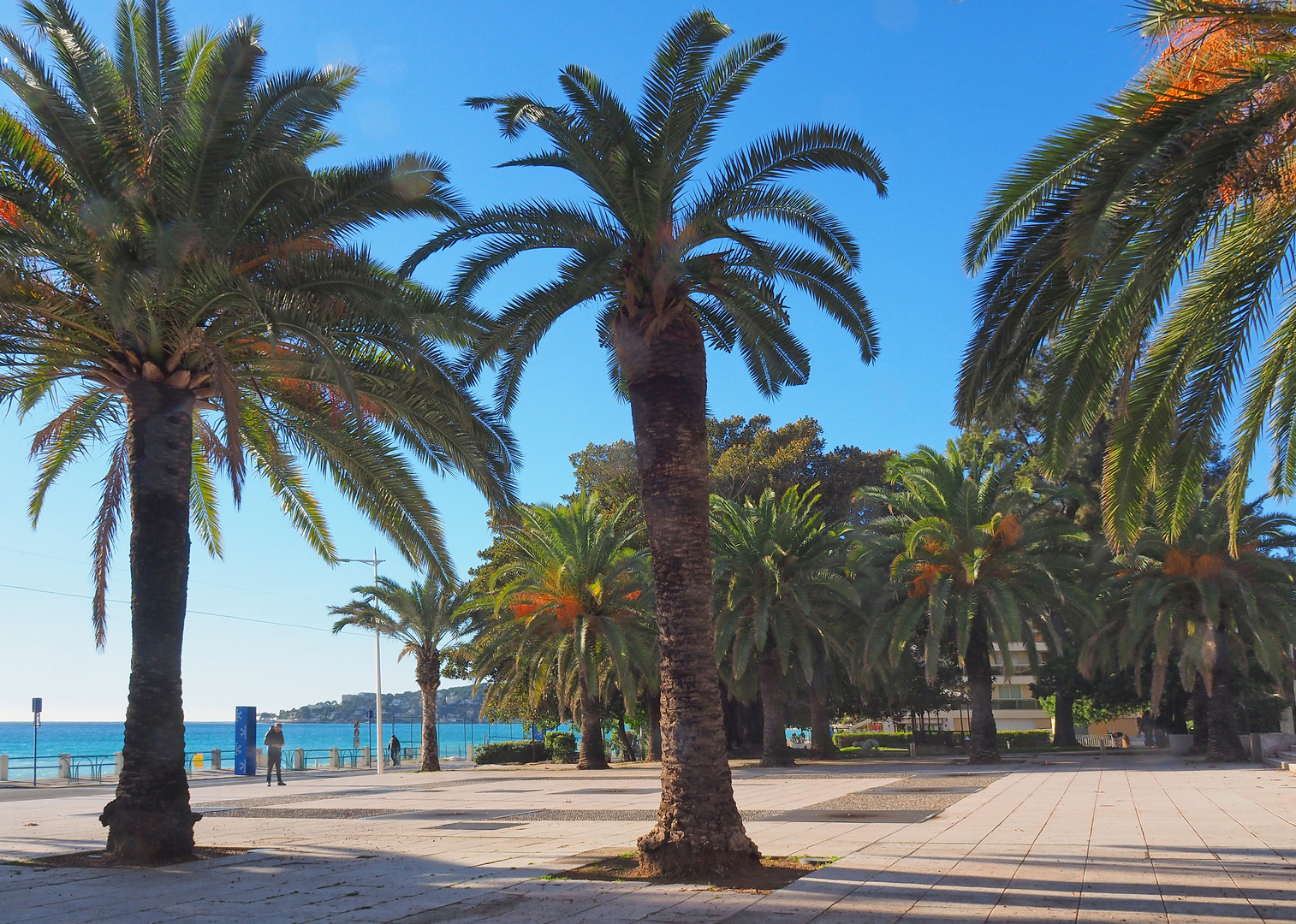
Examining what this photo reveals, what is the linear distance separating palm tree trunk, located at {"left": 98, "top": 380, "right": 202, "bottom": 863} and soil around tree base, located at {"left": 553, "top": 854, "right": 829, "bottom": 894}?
4.74 metres

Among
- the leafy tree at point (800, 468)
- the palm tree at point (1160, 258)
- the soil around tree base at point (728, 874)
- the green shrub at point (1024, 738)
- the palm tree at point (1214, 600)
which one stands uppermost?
the leafy tree at point (800, 468)

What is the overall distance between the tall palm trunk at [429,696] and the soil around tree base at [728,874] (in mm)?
27496

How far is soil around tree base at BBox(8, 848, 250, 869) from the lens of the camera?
10602mm

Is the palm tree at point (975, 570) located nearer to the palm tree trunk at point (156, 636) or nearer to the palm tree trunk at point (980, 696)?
the palm tree trunk at point (980, 696)

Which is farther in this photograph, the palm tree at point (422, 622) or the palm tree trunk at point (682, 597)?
the palm tree at point (422, 622)

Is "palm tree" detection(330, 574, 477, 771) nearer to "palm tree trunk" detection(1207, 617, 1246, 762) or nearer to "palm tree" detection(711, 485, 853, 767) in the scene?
"palm tree" detection(711, 485, 853, 767)

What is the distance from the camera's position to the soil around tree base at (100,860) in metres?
10.6

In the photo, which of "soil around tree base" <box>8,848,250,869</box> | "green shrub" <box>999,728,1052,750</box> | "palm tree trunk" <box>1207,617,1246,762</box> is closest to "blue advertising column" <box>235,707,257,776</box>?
"soil around tree base" <box>8,848,250,869</box>

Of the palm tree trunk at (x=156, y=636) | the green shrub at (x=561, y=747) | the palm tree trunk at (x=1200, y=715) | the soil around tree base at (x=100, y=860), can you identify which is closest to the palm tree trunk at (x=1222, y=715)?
the palm tree trunk at (x=1200, y=715)

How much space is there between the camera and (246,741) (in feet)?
109

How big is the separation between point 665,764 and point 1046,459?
16.2 feet

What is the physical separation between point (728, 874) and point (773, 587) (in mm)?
20418

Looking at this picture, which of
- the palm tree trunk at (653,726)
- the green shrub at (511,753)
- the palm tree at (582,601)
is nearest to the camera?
the palm tree at (582,601)

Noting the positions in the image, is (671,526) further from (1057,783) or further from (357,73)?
(1057,783)
